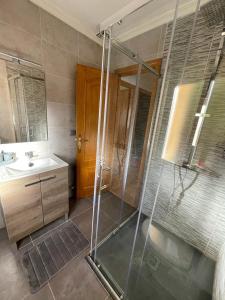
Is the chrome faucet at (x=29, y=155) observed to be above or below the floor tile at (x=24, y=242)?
above

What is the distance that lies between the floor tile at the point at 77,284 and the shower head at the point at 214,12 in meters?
2.47

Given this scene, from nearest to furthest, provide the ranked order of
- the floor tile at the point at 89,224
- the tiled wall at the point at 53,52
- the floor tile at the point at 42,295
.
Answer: the floor tile at the point at 42,295
the tiled wall at the point at 53,52
the floor tile at the point at 89,224

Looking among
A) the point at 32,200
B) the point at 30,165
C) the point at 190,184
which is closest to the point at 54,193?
the point at 32,200

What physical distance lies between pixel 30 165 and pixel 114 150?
3.49 feet

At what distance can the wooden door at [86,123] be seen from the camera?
179 cm

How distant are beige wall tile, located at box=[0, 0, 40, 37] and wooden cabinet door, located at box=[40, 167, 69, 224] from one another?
1.47 meters

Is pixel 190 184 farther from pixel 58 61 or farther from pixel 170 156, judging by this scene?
pixel 58 61

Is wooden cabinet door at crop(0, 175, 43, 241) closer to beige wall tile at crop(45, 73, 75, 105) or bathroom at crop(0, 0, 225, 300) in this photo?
bathroom at crop(0, 0, 225, 300)

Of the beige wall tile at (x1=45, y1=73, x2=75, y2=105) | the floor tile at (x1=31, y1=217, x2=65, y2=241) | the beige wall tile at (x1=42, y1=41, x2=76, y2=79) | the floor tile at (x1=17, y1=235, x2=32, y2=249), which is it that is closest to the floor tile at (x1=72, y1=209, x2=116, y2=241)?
the floor tile at (x1=31, y1=217, x2=65, y2=241)

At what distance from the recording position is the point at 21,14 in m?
1.29

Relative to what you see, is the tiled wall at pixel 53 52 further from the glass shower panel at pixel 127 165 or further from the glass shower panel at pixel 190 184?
the glass shower panel at pixel 190 184

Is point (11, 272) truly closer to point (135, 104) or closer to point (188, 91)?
point (135, 104)

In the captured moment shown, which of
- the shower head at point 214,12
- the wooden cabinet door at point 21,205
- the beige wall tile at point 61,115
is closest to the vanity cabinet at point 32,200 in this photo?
the wooden cabinet door at point 21,205

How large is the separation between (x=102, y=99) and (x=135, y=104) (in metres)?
0.80
